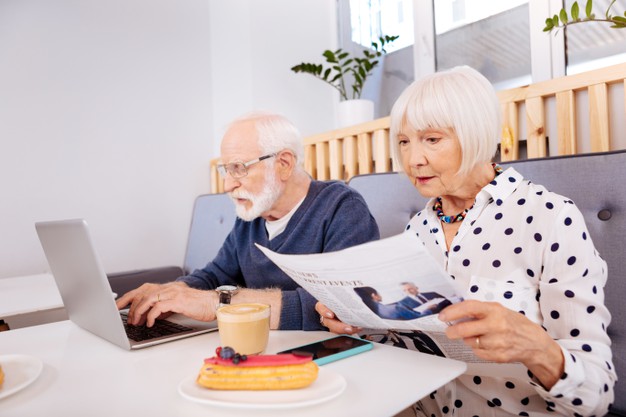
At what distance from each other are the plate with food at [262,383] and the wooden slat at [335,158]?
1.69 meters

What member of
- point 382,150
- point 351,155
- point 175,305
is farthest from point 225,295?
point 351,155

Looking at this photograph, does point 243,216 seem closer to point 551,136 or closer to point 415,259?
point 415,259

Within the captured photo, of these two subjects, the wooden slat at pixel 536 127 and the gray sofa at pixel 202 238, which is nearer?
the wooden slat at pixel 536 127

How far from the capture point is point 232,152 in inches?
51.9

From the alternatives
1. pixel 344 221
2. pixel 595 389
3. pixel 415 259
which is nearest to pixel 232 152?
pixel 344 221

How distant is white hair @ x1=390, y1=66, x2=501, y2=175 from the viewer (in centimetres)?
89

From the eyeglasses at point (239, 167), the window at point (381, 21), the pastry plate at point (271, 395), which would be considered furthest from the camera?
the window at point (381, 21)

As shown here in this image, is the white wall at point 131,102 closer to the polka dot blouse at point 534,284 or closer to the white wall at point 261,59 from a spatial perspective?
the white wall at point 261,59

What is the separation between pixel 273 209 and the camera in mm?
1344

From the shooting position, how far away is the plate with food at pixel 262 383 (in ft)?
1.76

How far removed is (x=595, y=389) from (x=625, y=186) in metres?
0.49

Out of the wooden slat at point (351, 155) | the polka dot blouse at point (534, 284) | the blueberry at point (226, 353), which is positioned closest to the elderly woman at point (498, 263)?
the polka dot blouse at point (534, 284)

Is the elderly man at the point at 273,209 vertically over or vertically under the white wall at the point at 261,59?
under

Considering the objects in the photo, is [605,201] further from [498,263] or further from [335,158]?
[335,158]
